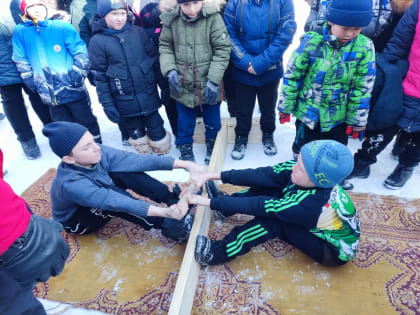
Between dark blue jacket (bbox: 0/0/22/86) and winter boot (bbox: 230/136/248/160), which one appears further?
winter boot (bbox: 230/136/248/160)

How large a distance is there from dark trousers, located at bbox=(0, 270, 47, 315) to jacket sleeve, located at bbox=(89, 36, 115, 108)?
171 centimetres

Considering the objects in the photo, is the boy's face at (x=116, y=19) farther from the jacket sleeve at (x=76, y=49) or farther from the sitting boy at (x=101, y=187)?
the sitting boy at (x=101, y=187)

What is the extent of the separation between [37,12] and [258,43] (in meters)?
1.79

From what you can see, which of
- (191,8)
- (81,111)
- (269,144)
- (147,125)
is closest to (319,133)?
(269,144)

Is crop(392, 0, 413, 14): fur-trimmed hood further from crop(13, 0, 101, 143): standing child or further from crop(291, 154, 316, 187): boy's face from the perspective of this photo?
crop(13, 0, 101, 143): standing child

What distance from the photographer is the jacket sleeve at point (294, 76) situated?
6.45 ft

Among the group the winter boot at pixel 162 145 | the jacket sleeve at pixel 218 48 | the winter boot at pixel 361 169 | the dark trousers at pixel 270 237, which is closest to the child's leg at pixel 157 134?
the winter boot at pixel 162 145

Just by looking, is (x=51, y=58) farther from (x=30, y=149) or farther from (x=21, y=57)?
(x=30, y=149)

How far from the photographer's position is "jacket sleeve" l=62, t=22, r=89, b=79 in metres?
2.43

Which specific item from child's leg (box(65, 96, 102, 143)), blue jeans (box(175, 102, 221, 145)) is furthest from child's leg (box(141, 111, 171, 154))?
child's leg (box(65, 96, 102, 143))

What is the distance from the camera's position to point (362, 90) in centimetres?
196

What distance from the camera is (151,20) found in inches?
103

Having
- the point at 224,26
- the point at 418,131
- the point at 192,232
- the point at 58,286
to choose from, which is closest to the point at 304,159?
the point at 192,232

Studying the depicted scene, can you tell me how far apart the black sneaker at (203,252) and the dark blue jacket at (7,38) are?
2244 millimetres
